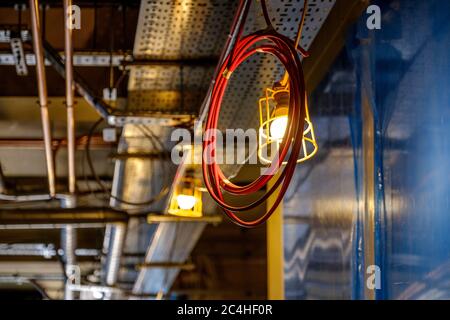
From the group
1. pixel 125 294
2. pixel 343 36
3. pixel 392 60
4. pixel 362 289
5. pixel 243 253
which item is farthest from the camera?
pixel 243 253

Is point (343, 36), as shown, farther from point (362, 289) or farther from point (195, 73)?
point (362, 289)

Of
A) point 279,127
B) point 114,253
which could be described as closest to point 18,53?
point 279,127

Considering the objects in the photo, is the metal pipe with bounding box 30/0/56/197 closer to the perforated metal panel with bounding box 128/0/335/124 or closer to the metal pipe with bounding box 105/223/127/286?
the perforated metal panel with bounding box 128/0/335/124

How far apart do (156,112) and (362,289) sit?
1535mm

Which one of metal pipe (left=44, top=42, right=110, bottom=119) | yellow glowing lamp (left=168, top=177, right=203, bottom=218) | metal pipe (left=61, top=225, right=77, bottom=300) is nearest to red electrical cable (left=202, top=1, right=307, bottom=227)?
metal pipe (left=44, top=42, right=110, bottom=119)

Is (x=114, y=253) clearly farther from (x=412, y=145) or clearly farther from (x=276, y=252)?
(x=412, y=145)

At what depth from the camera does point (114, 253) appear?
21.5 feet

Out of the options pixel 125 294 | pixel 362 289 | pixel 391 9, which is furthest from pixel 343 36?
pixel 125 294

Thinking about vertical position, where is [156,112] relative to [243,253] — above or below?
below

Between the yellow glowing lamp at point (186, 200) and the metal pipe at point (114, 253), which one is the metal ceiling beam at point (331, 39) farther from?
the metal pipe at point (114, 253)

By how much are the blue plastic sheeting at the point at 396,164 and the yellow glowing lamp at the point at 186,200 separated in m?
1.00

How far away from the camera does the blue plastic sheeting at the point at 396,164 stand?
2309mm

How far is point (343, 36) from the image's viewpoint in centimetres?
348

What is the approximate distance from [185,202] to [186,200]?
1 cm
